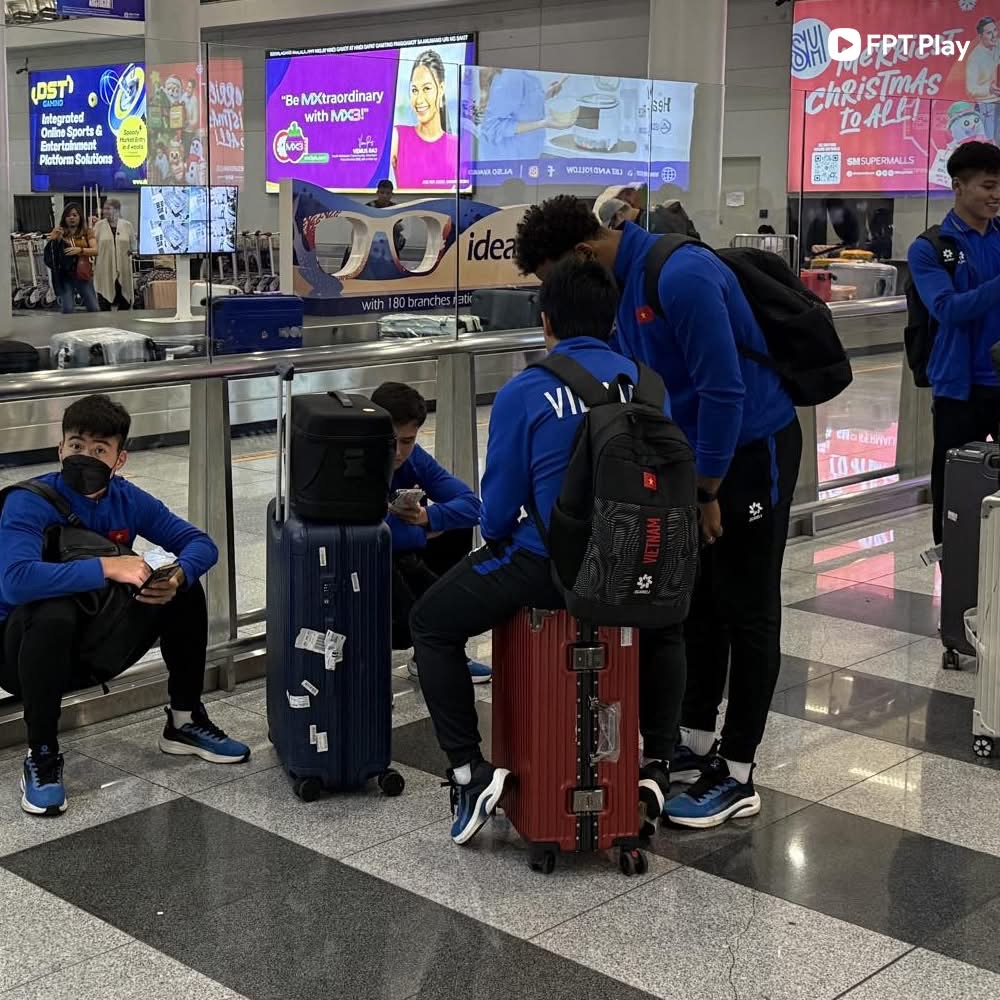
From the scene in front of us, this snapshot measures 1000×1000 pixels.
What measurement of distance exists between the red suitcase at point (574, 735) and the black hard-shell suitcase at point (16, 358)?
179 cm

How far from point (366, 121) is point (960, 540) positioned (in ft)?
8.78

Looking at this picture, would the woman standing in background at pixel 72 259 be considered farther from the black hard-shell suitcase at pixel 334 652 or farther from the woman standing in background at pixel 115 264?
the black hard-shell suitcase at pixel 334 652

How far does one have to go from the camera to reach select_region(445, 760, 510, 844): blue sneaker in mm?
3336

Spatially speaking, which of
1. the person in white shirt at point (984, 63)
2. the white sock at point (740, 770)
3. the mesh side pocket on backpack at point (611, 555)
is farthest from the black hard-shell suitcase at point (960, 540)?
the person in white shirt at point (984, 63)

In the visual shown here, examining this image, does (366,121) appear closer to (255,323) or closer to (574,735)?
(255,323)

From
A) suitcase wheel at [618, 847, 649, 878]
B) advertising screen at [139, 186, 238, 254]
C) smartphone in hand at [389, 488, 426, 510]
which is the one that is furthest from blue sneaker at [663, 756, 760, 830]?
advertising screen at [139, 186, 238, 254]

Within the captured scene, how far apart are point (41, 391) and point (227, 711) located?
1.13 meters

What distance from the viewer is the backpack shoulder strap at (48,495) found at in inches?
144

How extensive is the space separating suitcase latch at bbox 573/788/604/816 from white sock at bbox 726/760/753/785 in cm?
53

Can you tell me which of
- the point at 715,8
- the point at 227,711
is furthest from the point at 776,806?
the point at 715,8

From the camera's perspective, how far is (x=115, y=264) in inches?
199

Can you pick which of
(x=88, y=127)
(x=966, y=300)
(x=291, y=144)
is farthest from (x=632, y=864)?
(x=88, y=127)

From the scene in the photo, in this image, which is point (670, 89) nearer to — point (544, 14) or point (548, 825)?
point (548, 825)

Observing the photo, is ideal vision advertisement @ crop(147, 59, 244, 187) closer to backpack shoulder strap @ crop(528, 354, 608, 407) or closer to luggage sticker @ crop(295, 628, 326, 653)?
luggage sticker @ crop(295, 628, 326, 653)
